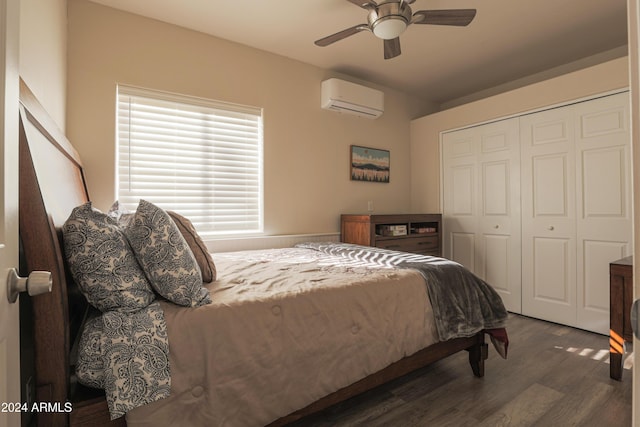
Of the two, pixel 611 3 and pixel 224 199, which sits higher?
pixel 611 3

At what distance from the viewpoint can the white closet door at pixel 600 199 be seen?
2.56m

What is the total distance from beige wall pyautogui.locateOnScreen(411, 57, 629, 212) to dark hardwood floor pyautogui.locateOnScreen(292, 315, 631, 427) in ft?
7.08

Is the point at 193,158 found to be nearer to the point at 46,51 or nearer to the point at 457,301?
the point at 46,51

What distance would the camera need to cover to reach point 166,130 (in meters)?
2.72

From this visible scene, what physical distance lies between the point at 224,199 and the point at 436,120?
281 cm

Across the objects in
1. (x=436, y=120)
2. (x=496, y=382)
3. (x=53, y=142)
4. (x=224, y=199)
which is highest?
(x=436, y=120)

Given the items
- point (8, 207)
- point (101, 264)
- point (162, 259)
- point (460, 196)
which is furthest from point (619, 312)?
point (8, 207)

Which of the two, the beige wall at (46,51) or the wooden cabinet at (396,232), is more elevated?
the beige wall at (46,51)

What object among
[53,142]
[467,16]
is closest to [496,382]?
[467,16]

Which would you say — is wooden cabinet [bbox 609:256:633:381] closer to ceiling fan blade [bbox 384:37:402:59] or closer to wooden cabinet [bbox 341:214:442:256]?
wooden cabinet [bbox 341:214:442:256]

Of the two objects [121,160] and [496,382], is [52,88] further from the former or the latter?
[496,382]

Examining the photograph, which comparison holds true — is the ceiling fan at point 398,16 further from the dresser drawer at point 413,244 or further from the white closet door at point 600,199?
the dresser drawer at point 413,244

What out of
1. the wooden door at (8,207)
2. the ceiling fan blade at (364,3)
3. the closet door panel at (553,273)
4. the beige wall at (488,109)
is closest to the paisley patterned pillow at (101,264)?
the wooden door at (8,207)

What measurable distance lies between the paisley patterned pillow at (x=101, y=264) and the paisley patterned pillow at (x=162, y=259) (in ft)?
0.16
